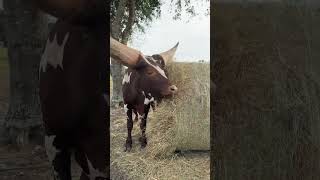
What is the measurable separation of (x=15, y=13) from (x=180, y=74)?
2.10 ft

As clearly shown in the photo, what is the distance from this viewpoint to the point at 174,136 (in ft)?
5.90

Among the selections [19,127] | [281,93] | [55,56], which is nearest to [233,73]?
[281,93]

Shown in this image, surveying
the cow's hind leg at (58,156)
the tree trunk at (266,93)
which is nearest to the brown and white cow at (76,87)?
the cow's hind leg at (58,156)

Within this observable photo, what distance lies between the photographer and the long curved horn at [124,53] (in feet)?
5.58

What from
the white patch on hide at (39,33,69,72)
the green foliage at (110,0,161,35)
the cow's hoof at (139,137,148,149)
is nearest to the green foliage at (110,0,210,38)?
the green foliage at (110,0,161,35)

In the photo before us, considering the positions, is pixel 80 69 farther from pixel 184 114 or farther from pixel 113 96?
pixel 184 114

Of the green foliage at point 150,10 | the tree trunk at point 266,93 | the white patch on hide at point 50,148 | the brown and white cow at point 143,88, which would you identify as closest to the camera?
the tree trunk at point 266,93

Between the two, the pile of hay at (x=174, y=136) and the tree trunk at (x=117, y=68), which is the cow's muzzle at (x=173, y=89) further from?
the tree trunk at (x=117, y=68)

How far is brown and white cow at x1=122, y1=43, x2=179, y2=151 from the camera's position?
1771mm

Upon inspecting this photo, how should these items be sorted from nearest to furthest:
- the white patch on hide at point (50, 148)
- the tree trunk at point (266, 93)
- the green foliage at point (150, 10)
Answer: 1. the tree trunk at point (266, 93)
2. the white patch on hide at point (50, 148)
3. the green foliage at point (150, 10)

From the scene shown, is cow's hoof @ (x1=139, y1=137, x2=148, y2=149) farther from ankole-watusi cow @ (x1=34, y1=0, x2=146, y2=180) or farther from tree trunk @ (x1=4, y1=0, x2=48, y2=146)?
tree trunk @ (x1=4, y1=0, x2=48, y2=146)

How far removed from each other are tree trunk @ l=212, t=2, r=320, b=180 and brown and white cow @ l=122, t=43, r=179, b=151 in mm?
244

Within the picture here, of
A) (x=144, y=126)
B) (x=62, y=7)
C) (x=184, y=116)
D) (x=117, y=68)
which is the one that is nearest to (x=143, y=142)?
(x=144, y=126)

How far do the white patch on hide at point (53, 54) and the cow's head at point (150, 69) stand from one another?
0.26m
